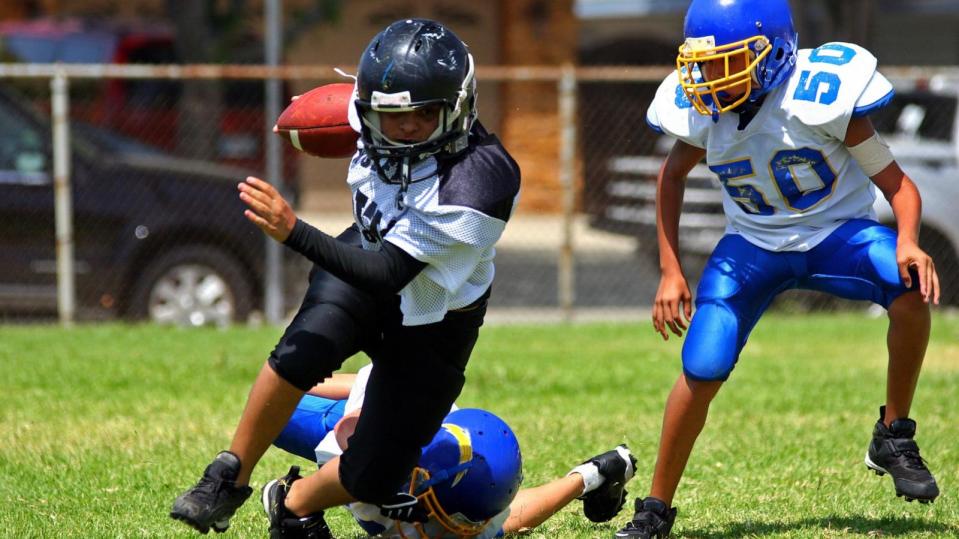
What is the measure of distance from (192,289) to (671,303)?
19.2 feet

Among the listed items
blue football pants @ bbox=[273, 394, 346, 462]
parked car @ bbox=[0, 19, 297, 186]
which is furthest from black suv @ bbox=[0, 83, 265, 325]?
blue football pants @ bbox=[273, 394, 346, 462]

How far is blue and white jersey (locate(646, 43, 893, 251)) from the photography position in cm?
424

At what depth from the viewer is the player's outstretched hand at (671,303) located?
14.2ft

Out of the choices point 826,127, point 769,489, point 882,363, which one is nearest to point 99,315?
point 882,363

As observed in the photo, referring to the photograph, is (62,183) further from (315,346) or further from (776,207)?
(776,207)

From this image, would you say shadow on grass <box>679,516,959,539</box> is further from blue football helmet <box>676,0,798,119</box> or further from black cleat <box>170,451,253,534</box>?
black cleat <box>170,451,253,534</box>

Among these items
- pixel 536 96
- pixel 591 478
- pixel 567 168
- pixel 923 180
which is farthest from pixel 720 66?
pixel 536 96

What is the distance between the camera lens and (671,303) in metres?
4.32

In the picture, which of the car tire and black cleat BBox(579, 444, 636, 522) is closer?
black cleat BBox(579, 444, 636, 522)

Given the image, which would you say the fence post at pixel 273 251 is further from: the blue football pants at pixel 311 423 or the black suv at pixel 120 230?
the blue football pants at pixel 311 423

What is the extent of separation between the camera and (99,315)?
9.73 meters

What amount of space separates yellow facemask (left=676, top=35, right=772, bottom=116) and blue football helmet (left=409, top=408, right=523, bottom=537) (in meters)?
1.20

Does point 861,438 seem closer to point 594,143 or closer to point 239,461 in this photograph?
point 239,461

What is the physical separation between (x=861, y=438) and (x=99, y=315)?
5.73 metres
